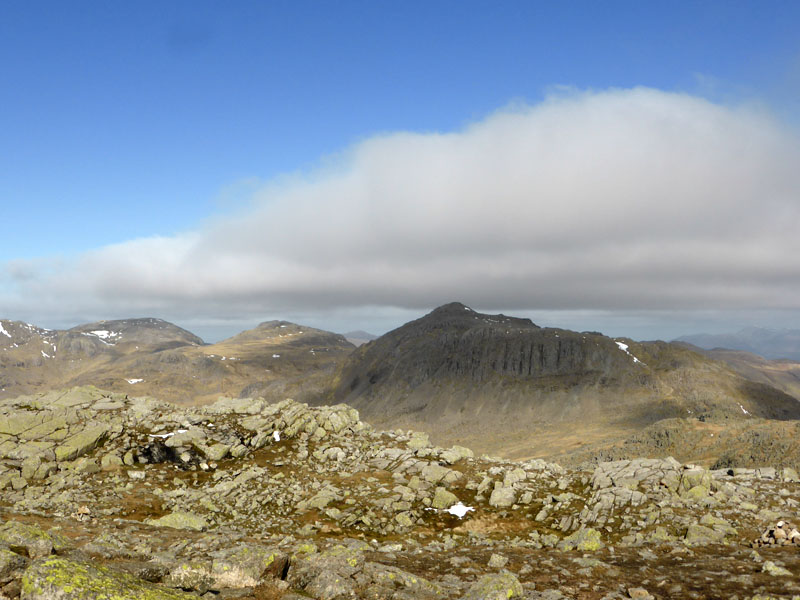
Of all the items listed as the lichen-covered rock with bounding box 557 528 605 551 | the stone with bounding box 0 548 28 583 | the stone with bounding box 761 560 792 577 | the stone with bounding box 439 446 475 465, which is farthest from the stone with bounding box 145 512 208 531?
the stone with bounding box 761 560 792 577

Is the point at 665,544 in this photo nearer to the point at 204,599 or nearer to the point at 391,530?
the point at 391,530

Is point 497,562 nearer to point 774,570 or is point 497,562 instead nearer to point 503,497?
point 774,570

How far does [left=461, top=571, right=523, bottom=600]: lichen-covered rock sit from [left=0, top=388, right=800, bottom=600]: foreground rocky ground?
0.20 feet

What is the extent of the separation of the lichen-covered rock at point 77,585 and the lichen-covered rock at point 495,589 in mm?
7633

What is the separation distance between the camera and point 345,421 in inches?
Result: 1762

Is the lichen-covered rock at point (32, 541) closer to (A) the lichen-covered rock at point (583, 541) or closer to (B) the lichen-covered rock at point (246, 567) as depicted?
(B) the lichen-covered rock at point (246, 567)

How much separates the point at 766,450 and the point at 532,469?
66357 millimetres

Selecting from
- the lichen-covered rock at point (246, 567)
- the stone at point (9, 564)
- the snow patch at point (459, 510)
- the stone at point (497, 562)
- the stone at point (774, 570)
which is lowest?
the snow patch at point (459, 510)

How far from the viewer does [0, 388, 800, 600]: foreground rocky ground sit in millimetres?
13008

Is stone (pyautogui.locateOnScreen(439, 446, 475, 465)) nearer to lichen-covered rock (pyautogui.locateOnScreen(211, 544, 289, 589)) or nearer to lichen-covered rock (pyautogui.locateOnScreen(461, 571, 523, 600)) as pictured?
lichen-covered rock (pyautogui.locateOnScreen(461, 571, 523, 600))

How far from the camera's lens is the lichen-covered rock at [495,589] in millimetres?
12680

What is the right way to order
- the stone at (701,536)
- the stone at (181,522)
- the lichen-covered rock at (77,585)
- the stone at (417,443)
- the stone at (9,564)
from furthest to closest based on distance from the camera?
the stone at (417,443) → the stone at (181,522) → the stone at (701,536) → the stone at (9,564) → the lichen-covered rock at (77,585)

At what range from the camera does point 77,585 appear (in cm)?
932

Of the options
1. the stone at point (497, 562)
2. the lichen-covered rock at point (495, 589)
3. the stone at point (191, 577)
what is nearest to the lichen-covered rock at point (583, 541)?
the stone at point (497, 562)
